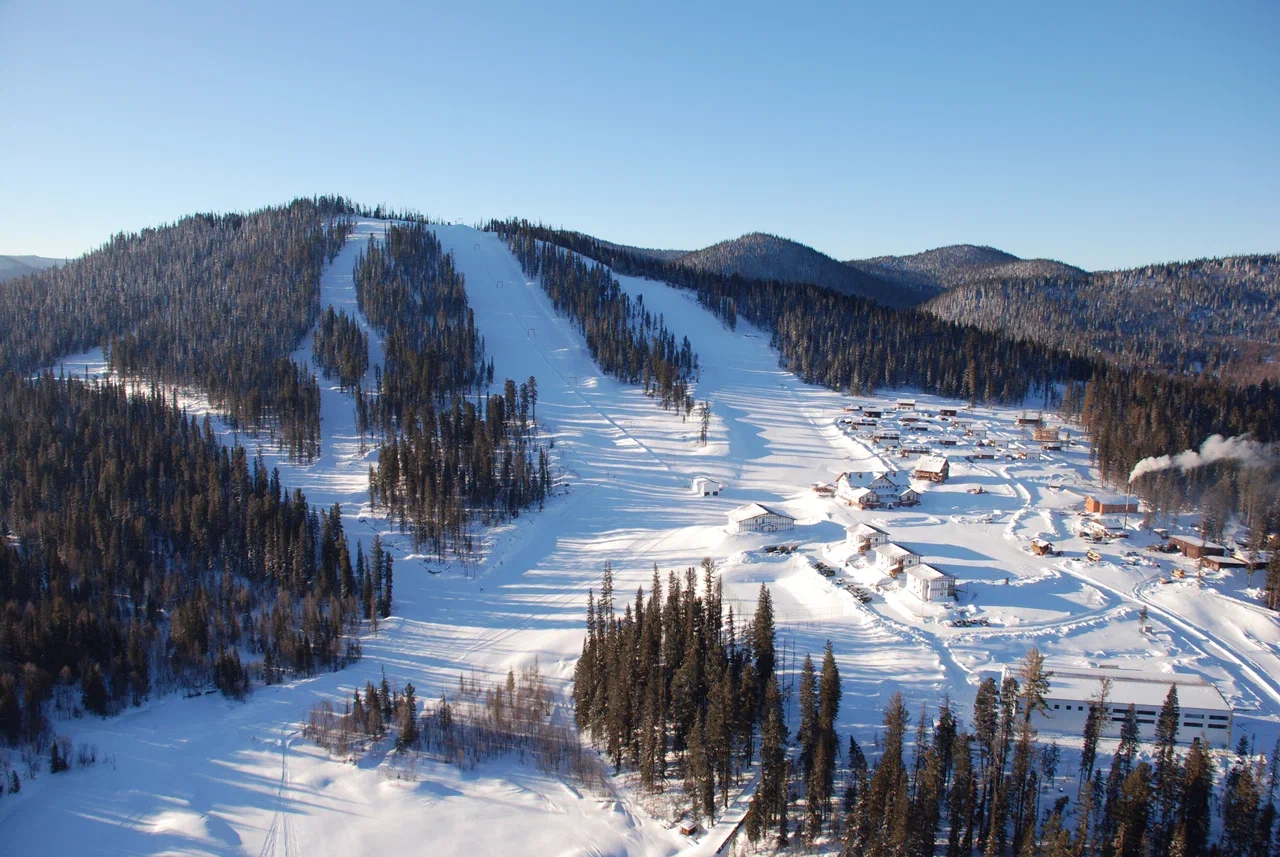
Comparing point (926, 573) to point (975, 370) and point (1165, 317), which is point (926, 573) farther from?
point (1165, 317)

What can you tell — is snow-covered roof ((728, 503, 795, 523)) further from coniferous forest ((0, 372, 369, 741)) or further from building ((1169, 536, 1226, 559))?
coniferous forest ((0, 372, 369, 741))

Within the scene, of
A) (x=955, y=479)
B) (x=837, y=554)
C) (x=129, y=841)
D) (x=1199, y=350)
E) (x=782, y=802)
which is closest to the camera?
(x=782, y=802)

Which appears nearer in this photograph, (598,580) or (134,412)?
(598,580)

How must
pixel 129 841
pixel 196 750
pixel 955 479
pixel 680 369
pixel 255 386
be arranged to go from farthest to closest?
pixel 680 369, pixel 255 386, pixel 955 479, pixel 196 750, pixel 129 841

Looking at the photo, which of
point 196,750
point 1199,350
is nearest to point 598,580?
point 196,750

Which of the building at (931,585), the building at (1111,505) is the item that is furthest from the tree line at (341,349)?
the building at (1111,505)

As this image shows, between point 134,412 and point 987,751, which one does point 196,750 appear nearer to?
point 987,751

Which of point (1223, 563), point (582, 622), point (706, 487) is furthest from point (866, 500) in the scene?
point (582, 622)
